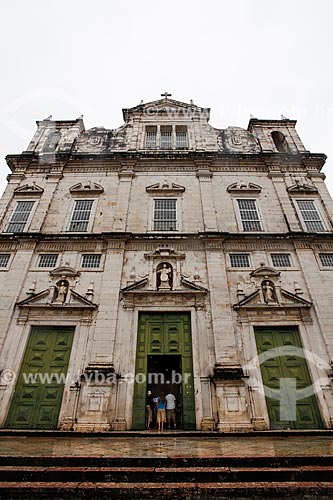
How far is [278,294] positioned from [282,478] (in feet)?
26.3

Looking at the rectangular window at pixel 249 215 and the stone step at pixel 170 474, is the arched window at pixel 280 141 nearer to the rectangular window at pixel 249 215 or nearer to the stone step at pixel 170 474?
the rectangular window at pixel 249 215

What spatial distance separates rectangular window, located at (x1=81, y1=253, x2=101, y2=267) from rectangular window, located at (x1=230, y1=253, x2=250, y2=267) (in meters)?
5.97

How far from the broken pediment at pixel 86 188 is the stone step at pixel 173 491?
1321 cm

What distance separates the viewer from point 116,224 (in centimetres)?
1433

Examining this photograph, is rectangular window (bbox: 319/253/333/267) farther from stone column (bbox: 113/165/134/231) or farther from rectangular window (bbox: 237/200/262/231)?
stone column (bbox: 113/165/134/231)

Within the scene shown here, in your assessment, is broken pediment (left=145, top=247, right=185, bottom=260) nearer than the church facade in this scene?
No

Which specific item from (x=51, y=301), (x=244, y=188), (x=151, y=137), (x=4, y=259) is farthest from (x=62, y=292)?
(x=151, y=137)

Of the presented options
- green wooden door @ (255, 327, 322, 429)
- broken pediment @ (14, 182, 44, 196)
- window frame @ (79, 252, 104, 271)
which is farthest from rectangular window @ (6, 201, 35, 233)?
green wooden door @ (255, 327, 322, 429)

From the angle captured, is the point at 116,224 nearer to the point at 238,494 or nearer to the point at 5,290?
the point at 5,290

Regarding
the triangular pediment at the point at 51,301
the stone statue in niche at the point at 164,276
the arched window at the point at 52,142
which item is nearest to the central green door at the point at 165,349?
the stone statue in niche at the point at 164,276

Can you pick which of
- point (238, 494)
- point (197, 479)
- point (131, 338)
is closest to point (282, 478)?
point (238, 494)

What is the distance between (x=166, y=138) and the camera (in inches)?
763

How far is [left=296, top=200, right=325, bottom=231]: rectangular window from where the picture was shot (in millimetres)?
14633

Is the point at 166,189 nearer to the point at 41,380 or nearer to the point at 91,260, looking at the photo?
the point at 91,260
